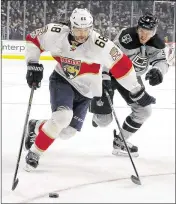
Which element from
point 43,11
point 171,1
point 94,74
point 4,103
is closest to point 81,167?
point 94,74

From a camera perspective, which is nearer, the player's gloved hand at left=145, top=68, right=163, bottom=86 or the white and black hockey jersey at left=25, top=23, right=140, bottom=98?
the white and black hockey jersey at left=25, top=23, right=140, bottom=98

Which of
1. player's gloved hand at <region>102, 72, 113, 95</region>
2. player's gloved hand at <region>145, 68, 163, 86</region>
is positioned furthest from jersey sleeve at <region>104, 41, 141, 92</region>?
player's gloved hand at <region>102, 72, 113, 95</region>

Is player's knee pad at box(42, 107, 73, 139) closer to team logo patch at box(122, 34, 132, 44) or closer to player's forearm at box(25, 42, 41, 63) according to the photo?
player's forearm at box(25, 42, 41, 63)

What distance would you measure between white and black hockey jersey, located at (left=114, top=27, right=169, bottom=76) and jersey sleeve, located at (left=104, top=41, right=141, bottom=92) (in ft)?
1.16

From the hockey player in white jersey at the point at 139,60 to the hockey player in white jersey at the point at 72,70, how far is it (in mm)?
258

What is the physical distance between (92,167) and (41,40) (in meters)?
0.79

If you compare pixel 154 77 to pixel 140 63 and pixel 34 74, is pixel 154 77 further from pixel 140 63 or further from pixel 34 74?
pixel 34 74

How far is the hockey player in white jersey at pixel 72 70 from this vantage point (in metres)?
2.44

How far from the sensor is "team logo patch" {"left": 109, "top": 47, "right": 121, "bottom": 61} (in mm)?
2467

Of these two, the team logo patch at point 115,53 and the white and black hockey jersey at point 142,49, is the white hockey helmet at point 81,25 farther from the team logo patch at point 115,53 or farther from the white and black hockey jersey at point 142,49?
the white and black hockey jersey at point 142,49

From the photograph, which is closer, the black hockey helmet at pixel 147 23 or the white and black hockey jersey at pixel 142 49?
the black hockey helmet at pixel 147 23

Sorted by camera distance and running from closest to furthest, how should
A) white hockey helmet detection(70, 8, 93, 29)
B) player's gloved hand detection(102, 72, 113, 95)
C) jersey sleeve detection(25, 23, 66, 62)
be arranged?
white hockey helmet detection(70, 8, 93, 29)
jersey sleeve detection(25, 23, 66, 62)
player's gloved hand detection(102, 72, 113, 95)

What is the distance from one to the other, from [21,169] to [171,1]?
954 centimetres

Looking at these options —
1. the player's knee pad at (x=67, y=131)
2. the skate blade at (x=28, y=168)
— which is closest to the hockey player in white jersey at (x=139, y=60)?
the player's knee pad at (x=67, y=131)
